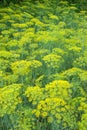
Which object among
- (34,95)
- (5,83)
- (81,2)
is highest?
(34,95)

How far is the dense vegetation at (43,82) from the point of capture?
10.9ft

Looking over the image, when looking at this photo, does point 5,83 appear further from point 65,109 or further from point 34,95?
point 65,109

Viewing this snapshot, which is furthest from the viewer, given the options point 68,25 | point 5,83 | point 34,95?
point 68,25

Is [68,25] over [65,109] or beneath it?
beneath

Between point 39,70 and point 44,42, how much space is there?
714mm

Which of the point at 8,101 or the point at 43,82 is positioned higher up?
the point at 8,101

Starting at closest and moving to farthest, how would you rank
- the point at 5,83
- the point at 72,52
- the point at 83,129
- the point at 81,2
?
the point at 83,129 < the point at 5,83 < the point at 72,52 < the point at 81,2

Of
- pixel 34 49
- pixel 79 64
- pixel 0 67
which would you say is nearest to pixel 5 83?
pixel 0 67

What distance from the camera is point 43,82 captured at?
4438 millimetres

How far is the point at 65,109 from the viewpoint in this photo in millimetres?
3285

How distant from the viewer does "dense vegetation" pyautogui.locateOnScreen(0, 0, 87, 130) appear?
3.31 m

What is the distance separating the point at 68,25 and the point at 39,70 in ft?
8.81

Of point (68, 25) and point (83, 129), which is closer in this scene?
point (83, 129)

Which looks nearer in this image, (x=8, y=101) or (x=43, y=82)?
(x=8, y=101)
